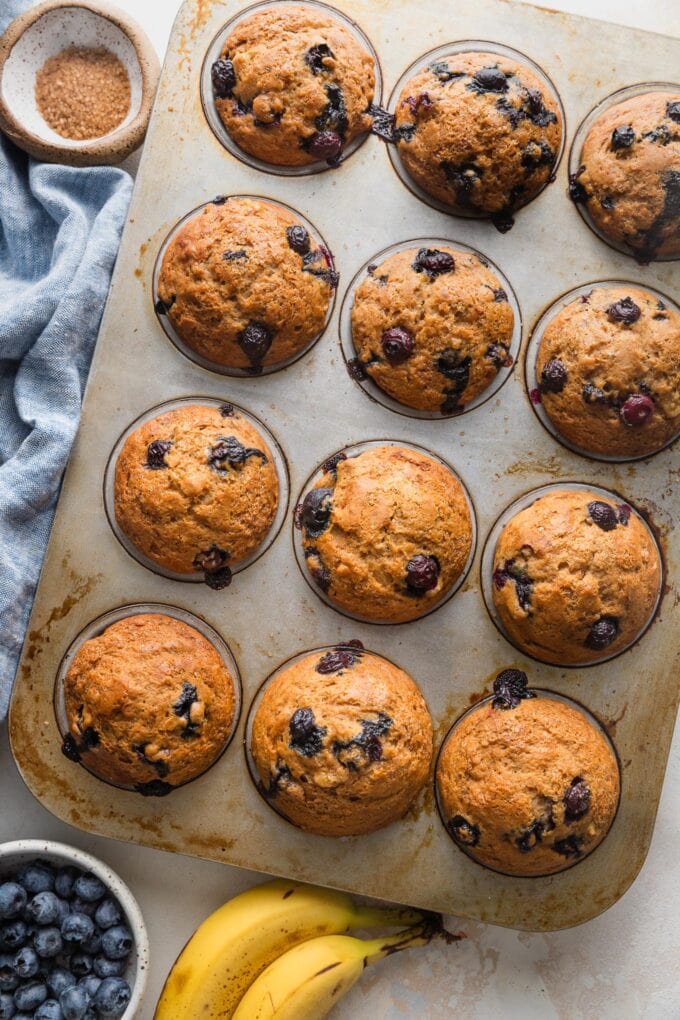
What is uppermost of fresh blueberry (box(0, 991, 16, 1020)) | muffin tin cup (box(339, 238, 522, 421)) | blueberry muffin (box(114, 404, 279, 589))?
muffin tin cup (box(339, 238, 522, 421))

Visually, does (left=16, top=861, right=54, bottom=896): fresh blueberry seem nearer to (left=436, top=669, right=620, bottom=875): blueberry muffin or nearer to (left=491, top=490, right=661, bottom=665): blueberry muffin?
(left=436, top=669, right=620, bottom=875): blueberry muffin

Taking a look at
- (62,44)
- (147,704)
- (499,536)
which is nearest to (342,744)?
(147,704)

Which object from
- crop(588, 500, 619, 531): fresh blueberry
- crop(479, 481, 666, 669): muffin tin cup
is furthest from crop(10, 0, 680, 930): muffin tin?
crop(588, 500, 619, 531): fresh blueberry

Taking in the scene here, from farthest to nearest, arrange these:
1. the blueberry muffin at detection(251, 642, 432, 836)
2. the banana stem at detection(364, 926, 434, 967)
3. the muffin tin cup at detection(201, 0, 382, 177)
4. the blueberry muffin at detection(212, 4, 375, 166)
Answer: the banana stem at detection(364, 926, 434, 967) < the muffin tin cup at detection(201, 0, 382, 177) < the blueberry muffin at detection(212, 4, 375, 166) < the blueberry muffin at detection(251, 642, 432, 836)

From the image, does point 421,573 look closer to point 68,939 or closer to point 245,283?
point 245,283

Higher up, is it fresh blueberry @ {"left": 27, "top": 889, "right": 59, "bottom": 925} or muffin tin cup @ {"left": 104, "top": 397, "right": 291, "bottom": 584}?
muffin tin cup @ {"left": 104, "top": 397, "right": 291, "bottom": 584}

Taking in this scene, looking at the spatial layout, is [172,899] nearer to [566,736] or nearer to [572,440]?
[566,736]
